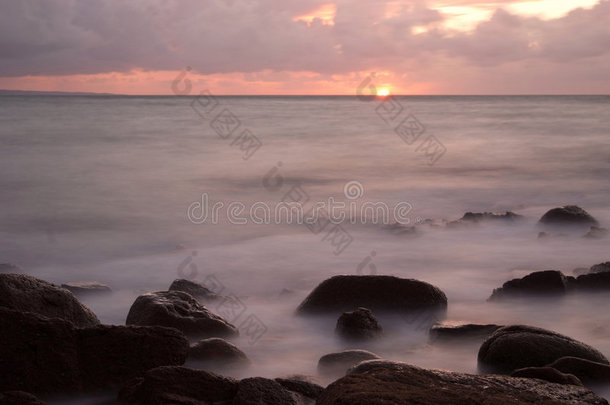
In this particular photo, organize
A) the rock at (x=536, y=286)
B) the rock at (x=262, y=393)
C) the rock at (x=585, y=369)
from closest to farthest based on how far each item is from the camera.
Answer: the rock at (x=262, y=393) → the rock at (x=585, y=369) → the rock at (x=536, y=286)

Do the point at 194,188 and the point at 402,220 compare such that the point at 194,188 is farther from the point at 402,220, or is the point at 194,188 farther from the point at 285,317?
the point at 285,317

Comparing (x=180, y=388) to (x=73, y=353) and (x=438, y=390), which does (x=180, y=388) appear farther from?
(x=438, y=390)

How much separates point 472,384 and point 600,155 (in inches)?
880

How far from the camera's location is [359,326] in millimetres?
6105

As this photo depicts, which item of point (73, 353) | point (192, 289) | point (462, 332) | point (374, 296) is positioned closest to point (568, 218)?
point (374, 296)

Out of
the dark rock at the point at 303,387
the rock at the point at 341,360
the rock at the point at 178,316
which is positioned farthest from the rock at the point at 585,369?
the rock at the point at 178,316

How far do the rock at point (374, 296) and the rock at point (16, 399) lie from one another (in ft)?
11.4

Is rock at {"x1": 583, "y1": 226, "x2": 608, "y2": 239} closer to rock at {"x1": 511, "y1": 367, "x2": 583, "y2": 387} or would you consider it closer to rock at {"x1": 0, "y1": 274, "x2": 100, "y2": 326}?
rock at {"x1": 511, "y1": 367, "x2": 583, "y2": 387}

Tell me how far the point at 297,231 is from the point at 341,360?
685cm

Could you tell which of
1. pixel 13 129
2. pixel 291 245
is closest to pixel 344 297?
pixel 291 245

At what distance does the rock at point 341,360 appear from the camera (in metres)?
5.20

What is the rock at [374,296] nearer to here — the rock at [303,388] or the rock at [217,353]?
the rock at [217,353]

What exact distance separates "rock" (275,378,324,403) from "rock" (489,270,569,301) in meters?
3.75

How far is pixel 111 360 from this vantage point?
15.0ft
